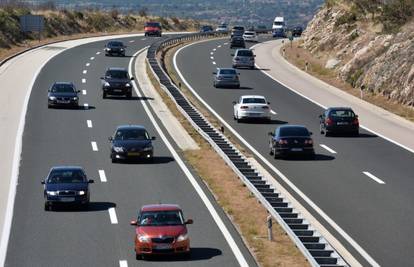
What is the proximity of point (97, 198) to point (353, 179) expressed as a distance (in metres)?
9.74

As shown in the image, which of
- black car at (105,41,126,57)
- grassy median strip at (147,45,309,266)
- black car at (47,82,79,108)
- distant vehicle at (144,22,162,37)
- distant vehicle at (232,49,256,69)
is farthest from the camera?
distant vehicle at (144,22,162,37)

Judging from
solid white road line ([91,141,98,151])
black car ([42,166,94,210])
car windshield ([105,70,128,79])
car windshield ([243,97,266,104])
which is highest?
black car ([42,166,94,210])

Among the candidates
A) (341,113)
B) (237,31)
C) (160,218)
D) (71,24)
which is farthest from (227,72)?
(71,24)

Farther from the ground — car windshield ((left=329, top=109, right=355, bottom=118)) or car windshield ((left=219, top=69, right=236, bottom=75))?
car windshield ((left=329, top=109, right=355, bottom=118))

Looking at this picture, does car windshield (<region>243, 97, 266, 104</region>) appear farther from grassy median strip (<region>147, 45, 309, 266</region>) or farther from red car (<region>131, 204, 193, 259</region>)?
red car (<region>131, 204, 193, 259</region>)

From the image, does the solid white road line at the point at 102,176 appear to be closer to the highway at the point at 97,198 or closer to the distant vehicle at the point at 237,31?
the highway at the point at 97,198

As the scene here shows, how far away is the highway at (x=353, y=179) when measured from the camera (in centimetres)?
2847

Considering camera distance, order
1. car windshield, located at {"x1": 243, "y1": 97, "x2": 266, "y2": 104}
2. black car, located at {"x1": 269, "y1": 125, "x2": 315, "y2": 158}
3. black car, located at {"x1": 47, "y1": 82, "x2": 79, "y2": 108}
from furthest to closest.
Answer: black car, located at {"x1": 47, "y1": 82, "x2": 79, "y2": 108}
car windshield, located at {"x1": 243, "y1": 97, "x2": 266, "y2": 104}
black car, located at {"x1": 269, "y1": 125, "x2": 315, "y2": 158}

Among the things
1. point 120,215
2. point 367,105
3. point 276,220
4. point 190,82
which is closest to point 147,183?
point 120,215

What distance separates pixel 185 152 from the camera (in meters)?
44.8

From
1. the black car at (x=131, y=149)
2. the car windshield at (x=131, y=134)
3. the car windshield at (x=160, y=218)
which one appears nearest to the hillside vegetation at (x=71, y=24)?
the car windshield at (x=131, y=134)

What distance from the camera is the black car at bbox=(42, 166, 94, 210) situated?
106ft

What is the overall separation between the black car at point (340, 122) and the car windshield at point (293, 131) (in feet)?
20.9

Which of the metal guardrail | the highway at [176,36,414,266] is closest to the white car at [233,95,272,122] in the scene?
the highway at [176,36,414,266]
